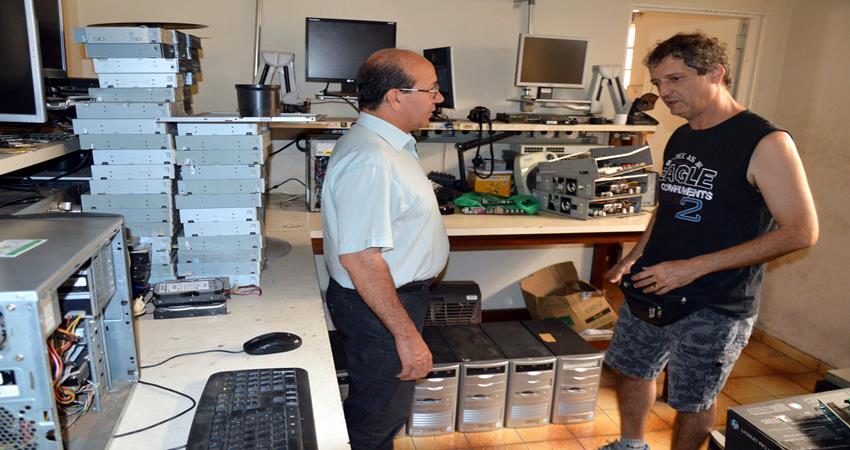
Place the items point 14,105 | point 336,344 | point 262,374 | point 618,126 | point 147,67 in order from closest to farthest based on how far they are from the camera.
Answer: point 262,374 → point 14,105 → point 147,67 → point 336,344 → point 618,126

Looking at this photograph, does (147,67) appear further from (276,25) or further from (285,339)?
(276,25)

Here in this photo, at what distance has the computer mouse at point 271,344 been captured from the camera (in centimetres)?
133

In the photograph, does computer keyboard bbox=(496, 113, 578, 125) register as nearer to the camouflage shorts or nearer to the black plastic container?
the camouflage shorts

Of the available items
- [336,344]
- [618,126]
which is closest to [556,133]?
[618,126]

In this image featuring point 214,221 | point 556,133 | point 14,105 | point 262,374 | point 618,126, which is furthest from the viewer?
point 556,133

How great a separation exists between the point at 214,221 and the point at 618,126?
2.29 m

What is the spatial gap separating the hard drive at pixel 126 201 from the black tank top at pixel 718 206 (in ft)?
5.15

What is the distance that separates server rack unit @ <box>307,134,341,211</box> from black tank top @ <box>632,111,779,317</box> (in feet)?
5.14

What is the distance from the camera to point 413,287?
5.37 feet

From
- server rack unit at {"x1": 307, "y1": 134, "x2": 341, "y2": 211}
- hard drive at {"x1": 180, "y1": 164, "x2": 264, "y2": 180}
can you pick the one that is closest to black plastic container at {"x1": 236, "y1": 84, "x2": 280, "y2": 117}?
hard drive at {"x1": 180, "y1": 164, "x2": 264, "y2": 180}

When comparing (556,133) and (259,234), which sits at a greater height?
(556,133)

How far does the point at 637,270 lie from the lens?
6.43 feet

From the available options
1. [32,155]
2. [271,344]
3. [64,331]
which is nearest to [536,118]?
[271,344]

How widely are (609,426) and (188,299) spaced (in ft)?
6.28
